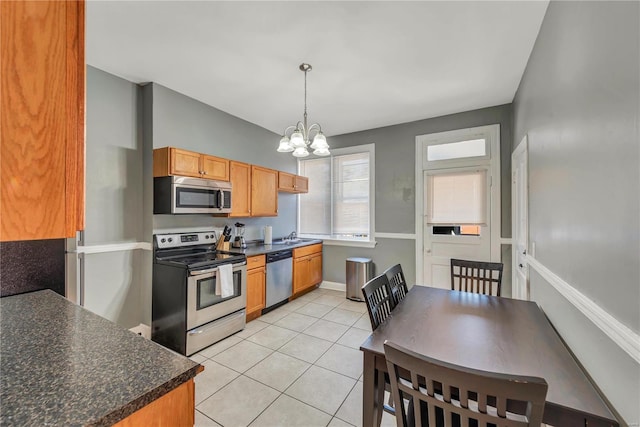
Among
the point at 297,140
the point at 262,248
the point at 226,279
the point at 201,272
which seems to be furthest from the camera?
the point at 262,248

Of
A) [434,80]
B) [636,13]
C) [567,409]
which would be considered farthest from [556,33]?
[567,409]

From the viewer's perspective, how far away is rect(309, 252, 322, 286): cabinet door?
453 centimetres

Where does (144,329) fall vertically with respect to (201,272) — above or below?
below

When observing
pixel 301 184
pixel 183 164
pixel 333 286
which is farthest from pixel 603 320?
pixel 301 184

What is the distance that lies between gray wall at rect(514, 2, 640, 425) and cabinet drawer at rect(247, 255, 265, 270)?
2.86 metres

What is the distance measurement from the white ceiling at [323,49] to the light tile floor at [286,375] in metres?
2.84

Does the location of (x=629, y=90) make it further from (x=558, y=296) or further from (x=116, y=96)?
(x=116, y=96)

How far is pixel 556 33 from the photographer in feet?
5.57

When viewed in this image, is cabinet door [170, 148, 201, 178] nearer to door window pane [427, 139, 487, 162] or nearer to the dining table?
the dining table

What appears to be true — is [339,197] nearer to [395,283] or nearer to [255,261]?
[255,261]

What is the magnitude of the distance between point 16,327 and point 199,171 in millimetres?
2183

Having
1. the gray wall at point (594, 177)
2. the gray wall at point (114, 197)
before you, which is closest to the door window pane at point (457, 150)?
the gray wall at point (594, 177)

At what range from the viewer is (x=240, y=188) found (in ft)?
11.8

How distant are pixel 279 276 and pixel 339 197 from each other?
1860mm
